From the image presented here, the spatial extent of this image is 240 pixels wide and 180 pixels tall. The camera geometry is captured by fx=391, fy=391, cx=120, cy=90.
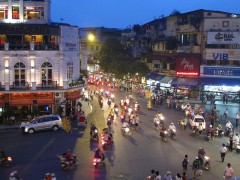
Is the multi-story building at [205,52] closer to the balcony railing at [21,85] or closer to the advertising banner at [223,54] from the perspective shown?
the advertising banner at [223,54]

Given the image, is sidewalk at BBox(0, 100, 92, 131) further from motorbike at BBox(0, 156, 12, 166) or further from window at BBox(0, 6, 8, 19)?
window at BBox(0, 6, 8, 19)

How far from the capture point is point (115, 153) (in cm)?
2662

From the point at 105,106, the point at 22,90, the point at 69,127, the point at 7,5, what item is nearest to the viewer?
the point at 69,127

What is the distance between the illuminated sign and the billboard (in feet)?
10.6

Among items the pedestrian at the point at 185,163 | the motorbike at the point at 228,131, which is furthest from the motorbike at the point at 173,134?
the pedestrian at the point at 185,163

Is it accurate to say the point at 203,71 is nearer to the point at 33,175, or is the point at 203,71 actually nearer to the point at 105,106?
the point at 105,106

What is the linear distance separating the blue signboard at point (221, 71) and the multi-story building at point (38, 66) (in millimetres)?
17786

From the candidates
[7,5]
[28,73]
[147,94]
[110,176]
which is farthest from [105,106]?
[110,176]

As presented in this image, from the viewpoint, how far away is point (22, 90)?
1531 inches

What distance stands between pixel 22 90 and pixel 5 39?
6421 millimetres

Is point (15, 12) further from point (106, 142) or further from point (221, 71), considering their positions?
point (221, 71)

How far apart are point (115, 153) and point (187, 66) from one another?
2944cm

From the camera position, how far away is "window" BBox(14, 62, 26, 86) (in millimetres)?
39844

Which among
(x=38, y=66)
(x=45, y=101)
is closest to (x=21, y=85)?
(x=38, y=66)
